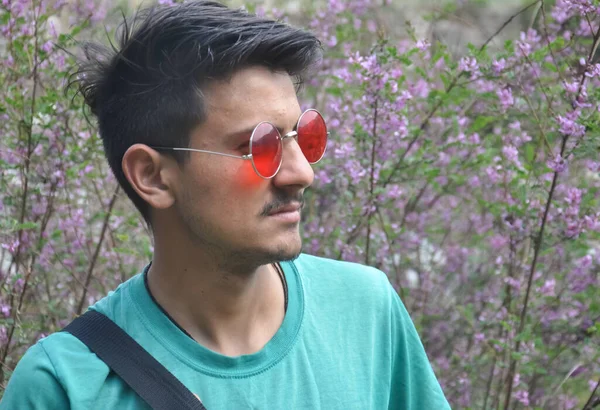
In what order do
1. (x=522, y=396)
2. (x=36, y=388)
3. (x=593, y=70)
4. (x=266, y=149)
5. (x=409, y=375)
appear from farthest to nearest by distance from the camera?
(x=522, y=396), (x=593, y=70), (x=409, y=375), (x=266, y=149), (x=36, y=388)

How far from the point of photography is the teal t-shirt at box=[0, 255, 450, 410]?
1.66 m

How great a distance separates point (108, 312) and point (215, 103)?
0.50 meters

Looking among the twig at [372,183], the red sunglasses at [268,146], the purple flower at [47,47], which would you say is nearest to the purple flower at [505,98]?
the twig at [372,183]

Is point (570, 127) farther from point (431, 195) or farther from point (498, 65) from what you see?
point (431, 195)

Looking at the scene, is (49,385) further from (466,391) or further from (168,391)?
(466,391)

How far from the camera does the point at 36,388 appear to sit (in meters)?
1.63

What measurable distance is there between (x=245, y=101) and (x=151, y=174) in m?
0.28

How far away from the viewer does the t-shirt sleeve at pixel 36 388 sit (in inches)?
64.1

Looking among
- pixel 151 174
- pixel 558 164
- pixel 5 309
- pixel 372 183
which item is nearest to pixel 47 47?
pixel 5 309

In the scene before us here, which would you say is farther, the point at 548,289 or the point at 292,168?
the point at 548,289

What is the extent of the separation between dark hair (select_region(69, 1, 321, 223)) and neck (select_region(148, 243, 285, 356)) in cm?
19

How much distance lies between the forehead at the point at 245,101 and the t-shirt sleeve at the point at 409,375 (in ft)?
1.77

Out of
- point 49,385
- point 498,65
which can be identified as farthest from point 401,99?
point 49,385

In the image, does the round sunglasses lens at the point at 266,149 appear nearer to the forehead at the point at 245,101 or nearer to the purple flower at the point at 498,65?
the forehead at the point at 245,101
